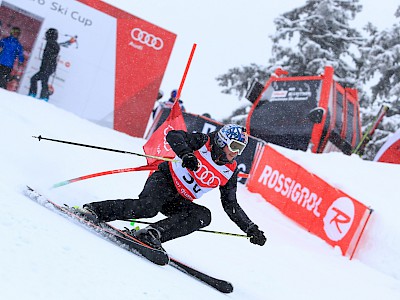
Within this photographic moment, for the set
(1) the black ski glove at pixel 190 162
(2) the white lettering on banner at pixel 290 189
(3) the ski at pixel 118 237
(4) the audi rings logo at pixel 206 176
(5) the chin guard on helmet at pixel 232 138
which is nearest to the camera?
(3) the ski at pixel 118 237

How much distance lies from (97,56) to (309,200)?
5838mm

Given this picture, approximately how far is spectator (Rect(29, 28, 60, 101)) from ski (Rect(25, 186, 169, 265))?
281 inches

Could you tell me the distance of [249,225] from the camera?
4.74m

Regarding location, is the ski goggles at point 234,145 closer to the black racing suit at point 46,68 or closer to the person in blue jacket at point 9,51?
the person in blue jacket at point 9,51

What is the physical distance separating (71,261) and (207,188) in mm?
1987

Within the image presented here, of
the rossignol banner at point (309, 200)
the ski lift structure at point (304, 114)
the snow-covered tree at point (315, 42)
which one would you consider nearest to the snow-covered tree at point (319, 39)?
the snow-covered tree at point (315, 42)

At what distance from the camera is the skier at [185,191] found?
14.3ft

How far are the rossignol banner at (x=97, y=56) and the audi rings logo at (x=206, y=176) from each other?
25.4 ft

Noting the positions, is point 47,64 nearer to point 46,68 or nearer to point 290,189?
point 46,68

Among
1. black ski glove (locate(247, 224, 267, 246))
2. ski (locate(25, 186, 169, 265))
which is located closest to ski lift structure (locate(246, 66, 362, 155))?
black ski glove (locate(247, 224, 267, 246))

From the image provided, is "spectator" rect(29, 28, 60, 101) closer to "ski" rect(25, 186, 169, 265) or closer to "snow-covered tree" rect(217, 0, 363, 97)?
"ski" rect(25, 186, 169, 265)

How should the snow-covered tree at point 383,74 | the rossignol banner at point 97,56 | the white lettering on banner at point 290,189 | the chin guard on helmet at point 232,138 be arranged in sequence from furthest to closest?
the snow-covered tree at point 383,74 < the rossignol banner at point 97,56 < the white lettering on banner at point 290,189 < the chin guard on helmet at point 232,138

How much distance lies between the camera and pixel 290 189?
8.88 metres

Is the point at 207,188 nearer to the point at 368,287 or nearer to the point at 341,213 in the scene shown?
the point at 368,287
